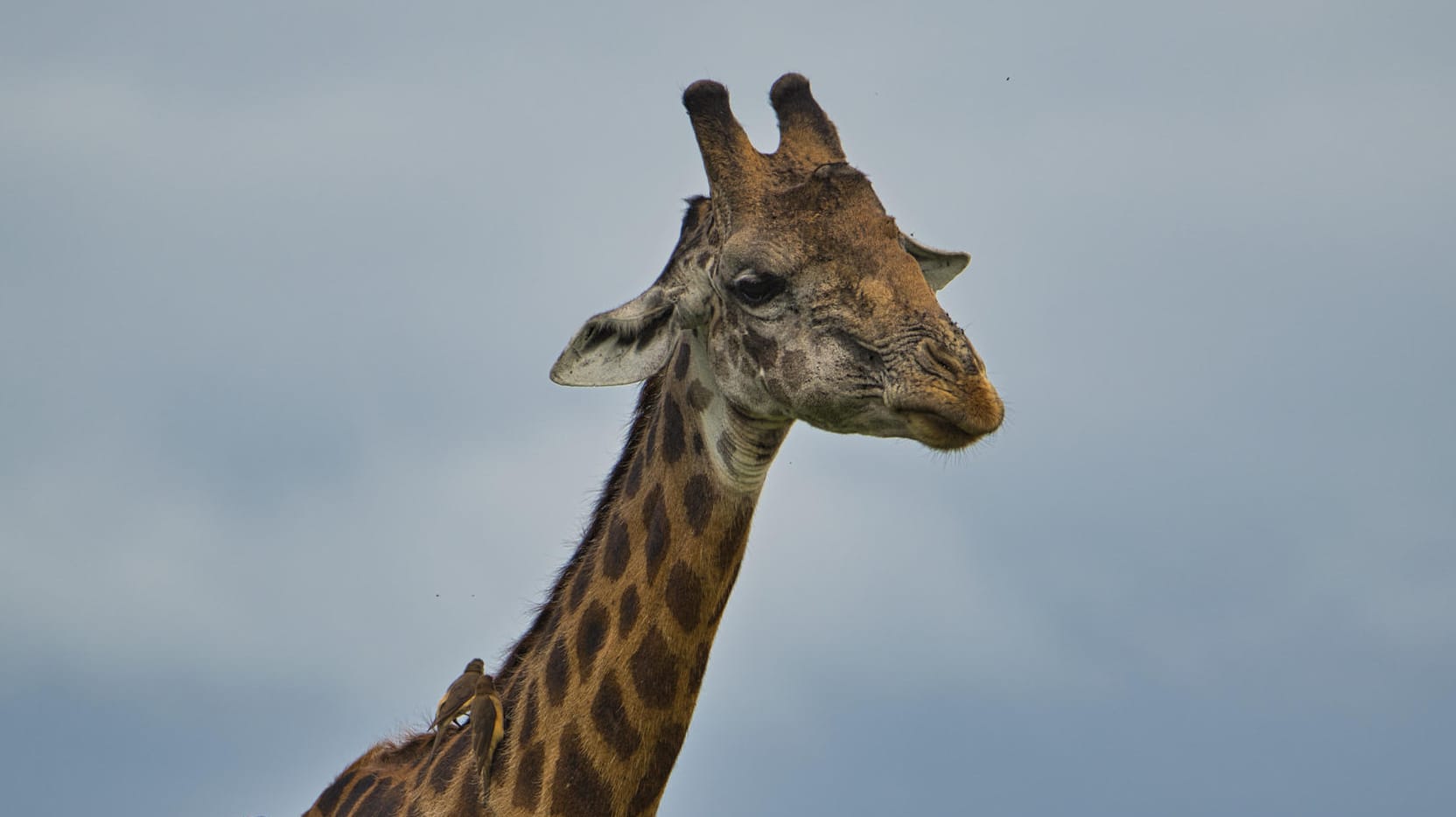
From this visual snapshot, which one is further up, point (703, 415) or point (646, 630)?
point (703, 415)

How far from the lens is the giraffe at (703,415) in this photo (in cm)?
904

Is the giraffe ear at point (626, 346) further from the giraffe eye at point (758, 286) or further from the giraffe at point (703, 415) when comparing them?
the giraffe eye at point (758, 286)

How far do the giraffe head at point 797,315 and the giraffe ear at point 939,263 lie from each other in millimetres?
1262

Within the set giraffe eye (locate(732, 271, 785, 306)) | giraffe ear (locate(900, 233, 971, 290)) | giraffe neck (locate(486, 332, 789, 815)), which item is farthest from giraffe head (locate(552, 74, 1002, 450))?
giraffe ear (locate(900, 233, 971, 290))

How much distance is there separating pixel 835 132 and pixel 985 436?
8.69 ft

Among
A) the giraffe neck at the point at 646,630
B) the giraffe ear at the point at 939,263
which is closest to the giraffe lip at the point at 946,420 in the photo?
the giraffe neck at the point at 646,630

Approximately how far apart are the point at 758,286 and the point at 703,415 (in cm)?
79

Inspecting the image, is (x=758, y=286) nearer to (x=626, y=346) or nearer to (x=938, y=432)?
(x=626, y=346)

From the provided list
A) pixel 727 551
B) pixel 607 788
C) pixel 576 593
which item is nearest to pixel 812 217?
pixel 727 551

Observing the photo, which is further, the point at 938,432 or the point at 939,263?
the point at 939,263

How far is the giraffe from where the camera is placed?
904cm

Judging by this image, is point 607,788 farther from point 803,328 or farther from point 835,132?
point 835,132

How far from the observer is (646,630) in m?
9.32

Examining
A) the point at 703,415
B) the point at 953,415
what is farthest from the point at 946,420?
the point at 703,415
